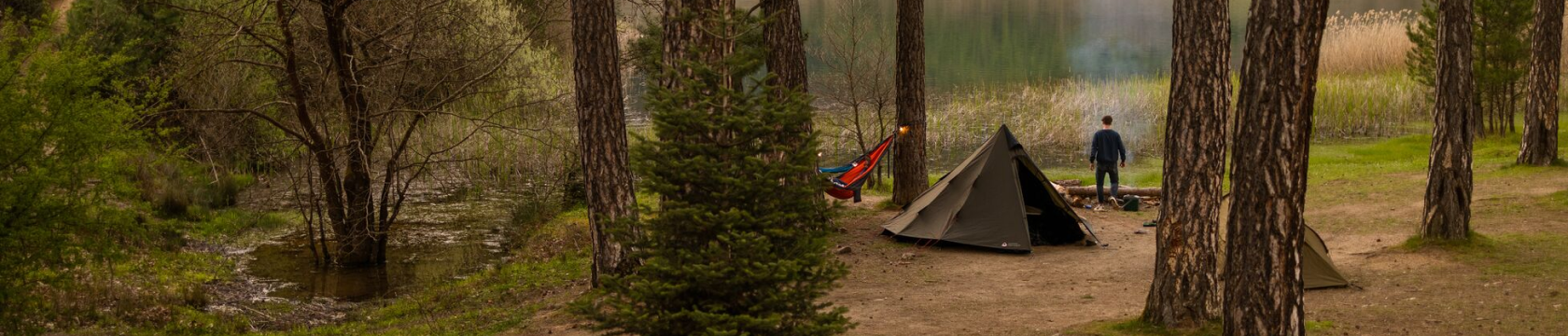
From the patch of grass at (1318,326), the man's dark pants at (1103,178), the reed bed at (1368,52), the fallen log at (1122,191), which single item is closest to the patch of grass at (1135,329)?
the patch of grass at (1318,326)

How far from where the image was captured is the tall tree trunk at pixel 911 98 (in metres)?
14.5

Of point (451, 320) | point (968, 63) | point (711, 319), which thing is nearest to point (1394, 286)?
point (711, 319)

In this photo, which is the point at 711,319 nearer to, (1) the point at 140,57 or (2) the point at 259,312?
(2) the point at 259,312

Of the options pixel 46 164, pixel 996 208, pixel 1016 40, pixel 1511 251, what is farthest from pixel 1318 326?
pixel 1016 40

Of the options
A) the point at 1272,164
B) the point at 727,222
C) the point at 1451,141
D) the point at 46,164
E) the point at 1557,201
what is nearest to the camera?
the point at 727,222

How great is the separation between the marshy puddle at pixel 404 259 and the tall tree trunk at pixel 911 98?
530cm

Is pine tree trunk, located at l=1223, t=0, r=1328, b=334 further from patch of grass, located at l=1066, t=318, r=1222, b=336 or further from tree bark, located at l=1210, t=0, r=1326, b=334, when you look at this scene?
patch of grass, located at l=1066, t=318, r=1222, b=336

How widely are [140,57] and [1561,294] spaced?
71.5 ft

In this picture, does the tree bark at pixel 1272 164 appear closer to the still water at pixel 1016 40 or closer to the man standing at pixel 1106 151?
the man standing at pixel 1106 151

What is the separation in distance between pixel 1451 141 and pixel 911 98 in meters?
5.96

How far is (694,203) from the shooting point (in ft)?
19.2

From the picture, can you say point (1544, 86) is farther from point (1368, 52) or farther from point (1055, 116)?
point (1368, 52)

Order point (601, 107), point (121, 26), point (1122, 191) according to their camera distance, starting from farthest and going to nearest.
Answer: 1. point (121, 26)
2. point (1122, 191)
3. point (601, 107)

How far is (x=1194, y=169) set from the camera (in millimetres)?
7773
